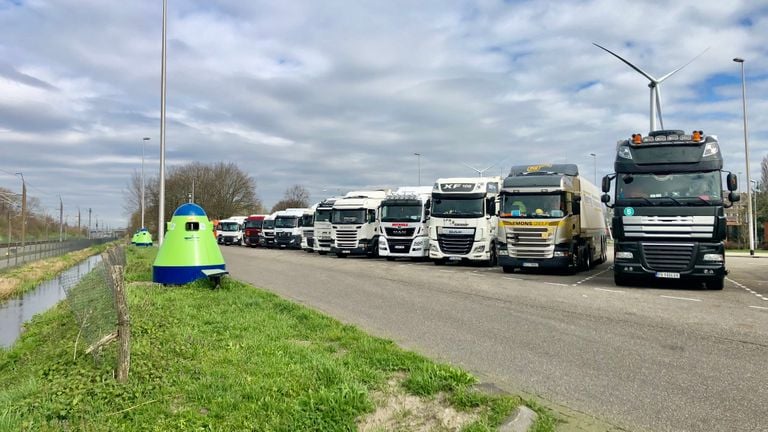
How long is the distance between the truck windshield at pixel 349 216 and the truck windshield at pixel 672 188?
54.0 ft

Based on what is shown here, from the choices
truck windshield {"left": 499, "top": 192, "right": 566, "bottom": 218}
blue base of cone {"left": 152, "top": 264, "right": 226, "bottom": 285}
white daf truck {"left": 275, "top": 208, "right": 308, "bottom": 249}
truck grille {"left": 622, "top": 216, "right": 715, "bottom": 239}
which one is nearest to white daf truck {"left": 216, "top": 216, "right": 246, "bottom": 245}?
white daf truck {"left": 275, "top": 208, "right": 308, "bottom": 249}

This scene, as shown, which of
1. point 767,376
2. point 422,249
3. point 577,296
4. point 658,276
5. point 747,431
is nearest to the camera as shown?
point 747,431

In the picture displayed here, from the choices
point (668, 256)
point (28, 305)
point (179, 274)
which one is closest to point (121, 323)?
point (179, 274)

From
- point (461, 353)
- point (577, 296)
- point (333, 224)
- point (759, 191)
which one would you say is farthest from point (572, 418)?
point (759, 191)

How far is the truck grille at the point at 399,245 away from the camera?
86.9 feet

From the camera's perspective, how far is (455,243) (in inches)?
912

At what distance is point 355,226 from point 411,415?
25390 millimetres

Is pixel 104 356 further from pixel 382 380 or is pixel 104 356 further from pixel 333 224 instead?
pixel 333 224

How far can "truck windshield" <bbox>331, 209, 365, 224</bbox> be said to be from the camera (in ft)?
98.4

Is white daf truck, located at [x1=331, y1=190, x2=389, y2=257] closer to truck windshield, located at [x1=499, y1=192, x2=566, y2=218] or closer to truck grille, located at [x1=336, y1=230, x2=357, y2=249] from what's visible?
truck grille, located at [x1=336, y1=230, x2=357, y2=249]

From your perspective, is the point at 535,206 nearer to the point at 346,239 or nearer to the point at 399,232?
the point at 399,232

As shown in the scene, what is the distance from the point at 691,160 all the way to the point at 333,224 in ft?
62.8

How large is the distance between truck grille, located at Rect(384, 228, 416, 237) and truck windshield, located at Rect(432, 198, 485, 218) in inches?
122

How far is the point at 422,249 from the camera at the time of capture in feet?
87.1
